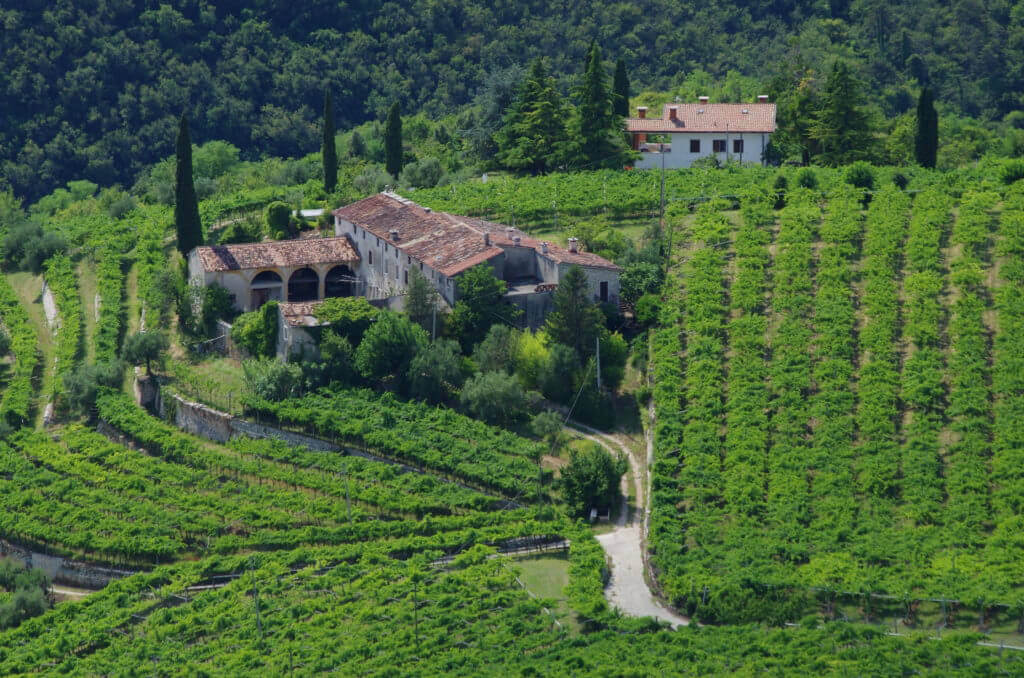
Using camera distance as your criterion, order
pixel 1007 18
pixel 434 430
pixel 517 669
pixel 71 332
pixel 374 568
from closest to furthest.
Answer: pixel 517 669 → pixel 374 568 → pixel 434 430 → pixel 71 332 → pixel 1007 18

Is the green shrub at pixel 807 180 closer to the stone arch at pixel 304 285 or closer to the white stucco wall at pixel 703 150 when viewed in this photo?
the white stucco wall at pixel 703 150

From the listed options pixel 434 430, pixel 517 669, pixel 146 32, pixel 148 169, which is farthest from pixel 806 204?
pixel 146 32

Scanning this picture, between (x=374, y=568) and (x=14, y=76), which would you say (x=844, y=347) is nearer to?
(x=374, y=568)

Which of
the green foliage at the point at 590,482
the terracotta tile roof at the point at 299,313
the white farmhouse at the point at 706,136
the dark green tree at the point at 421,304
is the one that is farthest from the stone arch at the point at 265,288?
the white farmhouse at the point at 706,136

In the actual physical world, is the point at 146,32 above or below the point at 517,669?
above

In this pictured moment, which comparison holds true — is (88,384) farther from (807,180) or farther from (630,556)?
(807,180)

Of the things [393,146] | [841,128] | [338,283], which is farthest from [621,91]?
[338,283]
